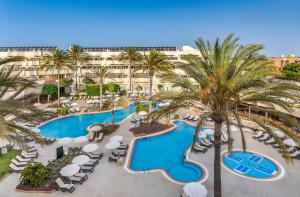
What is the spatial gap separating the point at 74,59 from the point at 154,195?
153 feet

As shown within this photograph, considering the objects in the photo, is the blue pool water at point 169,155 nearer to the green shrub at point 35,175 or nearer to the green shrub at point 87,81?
the green shrub at point 35,175

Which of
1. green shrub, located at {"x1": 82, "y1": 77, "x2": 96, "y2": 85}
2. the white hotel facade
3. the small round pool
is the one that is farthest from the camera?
the white hotel facade

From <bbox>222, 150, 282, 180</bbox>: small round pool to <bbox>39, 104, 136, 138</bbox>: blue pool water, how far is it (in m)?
17.3

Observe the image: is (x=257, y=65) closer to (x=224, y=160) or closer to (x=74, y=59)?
(x=224, y=160)

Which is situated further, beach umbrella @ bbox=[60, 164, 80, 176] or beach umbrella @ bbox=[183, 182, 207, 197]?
beach umbrella @ bbox=[60, 164, 80, 176]

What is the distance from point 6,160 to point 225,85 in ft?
61.5

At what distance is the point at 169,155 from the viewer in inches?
862

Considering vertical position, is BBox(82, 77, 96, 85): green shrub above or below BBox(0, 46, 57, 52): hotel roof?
below

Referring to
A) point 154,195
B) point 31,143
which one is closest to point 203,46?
point 154,195

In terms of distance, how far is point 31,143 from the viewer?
23.7 m

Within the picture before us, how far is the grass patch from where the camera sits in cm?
1761

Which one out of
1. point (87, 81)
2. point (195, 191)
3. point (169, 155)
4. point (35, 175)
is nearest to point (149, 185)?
point (195, 191)

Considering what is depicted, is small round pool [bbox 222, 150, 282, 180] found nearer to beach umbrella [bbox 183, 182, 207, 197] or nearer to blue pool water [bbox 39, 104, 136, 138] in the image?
beach umbrella [bbox 183, 182, 207, 197]

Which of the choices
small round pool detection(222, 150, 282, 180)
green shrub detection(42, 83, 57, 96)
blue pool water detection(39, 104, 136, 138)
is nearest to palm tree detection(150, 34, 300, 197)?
small round pool detection(222, 150, 282, 180)
